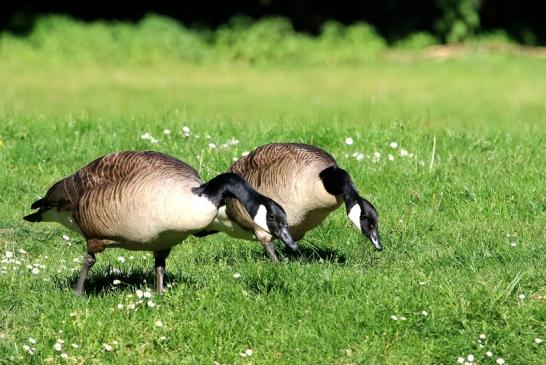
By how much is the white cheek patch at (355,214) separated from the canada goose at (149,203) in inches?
28.0

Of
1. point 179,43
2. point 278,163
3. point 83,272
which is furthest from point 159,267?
point 179,43

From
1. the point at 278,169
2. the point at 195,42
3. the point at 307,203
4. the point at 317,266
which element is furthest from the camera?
the point at 195,42

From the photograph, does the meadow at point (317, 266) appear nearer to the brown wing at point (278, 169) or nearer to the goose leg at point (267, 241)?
the goose leg at point (267, 241)

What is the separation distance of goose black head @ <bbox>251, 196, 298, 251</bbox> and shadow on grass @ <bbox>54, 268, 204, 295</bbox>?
2.47 feet

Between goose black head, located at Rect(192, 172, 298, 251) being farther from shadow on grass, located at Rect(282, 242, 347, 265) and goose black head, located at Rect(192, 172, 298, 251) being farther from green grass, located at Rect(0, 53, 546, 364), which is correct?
shadow on grass, located at Rect(282, 242, 347, 265)

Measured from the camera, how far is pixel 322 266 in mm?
7191

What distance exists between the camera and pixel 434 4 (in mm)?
28125

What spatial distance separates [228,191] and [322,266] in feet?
3.56

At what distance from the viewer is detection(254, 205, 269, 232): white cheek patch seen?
6504 millimetres

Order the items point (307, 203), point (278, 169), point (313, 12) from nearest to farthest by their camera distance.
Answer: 1. point (307, 203)
2. point (278, 169)
3. point (313, 12)

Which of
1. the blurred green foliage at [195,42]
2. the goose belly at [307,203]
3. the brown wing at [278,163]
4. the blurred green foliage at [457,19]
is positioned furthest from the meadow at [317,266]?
the blurred green foliage at [457,19]

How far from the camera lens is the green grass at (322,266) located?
628 cm

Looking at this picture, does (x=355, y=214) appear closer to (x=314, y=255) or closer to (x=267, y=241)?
(x=267, y=241)

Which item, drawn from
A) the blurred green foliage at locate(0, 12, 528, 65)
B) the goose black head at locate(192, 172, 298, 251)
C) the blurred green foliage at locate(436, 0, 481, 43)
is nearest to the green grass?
the goose black head at locate(192, 172, 298, 251)
